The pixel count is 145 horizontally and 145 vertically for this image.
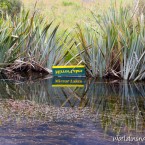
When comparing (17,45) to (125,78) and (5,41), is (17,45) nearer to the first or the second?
(5,41)

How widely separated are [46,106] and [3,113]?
773 mm

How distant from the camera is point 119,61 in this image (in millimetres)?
9195

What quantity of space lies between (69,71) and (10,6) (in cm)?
704

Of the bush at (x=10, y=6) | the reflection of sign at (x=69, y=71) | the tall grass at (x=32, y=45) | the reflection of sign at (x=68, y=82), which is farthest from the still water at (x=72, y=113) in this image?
the bush at (x=10, y=6)

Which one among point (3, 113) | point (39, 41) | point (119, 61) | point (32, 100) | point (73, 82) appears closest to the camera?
point (3, 113)

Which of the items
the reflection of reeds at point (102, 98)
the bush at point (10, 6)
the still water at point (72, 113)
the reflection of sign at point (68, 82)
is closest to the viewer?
the still water at point (72, 113)

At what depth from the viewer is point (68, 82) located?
8.58m

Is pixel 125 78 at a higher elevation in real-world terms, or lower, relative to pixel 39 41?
lower

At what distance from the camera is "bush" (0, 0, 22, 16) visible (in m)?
14.3

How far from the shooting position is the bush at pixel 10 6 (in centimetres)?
1431

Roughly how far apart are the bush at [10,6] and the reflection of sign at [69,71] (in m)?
5.24

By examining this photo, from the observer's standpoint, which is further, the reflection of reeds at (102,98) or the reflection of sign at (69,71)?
the reflection of sign at (69,71)

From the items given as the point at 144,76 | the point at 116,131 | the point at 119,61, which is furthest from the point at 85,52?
the point at 116,131

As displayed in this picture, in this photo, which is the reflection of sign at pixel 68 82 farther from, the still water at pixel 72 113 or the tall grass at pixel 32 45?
the tall grass at pixel 32 45
